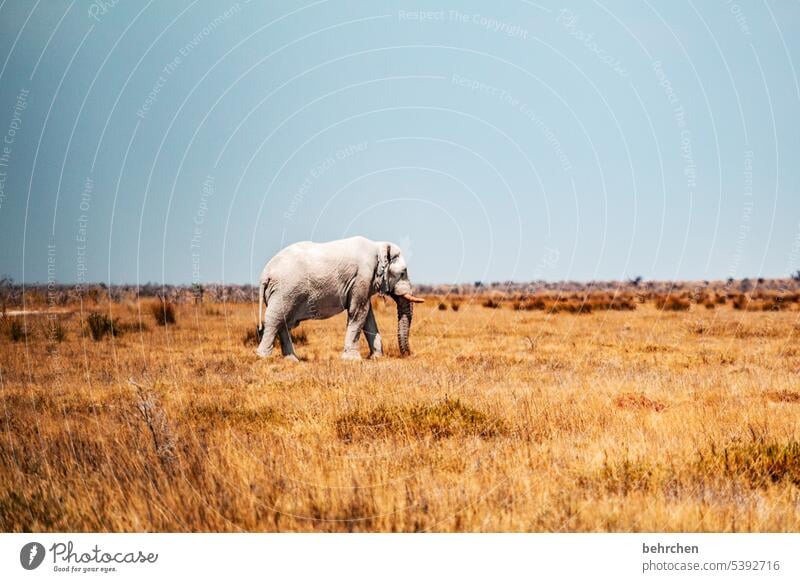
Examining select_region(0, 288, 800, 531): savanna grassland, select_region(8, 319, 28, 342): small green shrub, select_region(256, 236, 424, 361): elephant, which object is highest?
select_region(256, 236, 424, 361): elephant

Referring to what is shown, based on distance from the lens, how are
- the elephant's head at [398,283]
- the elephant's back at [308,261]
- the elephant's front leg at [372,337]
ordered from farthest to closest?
the elephant's head at [398,283]
the elephant's front leg at [372,337]
the elephant's back at [308,261]

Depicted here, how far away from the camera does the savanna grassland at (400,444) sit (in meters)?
5.02

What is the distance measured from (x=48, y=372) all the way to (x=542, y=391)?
26.9 ft

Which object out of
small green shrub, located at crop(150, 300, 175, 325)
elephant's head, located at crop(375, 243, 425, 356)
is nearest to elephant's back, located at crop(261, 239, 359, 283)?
elephant's head, located at crop(375, 243, 425, 356)

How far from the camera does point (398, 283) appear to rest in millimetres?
14250

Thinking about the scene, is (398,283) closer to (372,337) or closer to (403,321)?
(403,321)

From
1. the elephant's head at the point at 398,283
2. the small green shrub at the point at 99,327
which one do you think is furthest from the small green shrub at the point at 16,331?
the elephant's head at the point at 398,283

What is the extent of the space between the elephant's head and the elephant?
0.04m

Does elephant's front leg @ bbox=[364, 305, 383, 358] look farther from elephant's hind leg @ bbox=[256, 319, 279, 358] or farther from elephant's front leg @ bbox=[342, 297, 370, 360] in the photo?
elephant's hind leg @ bbox=[256, 319, 279, 358]

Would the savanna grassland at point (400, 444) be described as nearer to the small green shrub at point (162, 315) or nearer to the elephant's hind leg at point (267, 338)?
the elephant's hind leg at point (267, 338)

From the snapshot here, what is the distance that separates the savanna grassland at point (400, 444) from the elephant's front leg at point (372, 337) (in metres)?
0.68

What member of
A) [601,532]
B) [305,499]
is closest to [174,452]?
[305,499]

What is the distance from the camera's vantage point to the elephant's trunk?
14.2 m

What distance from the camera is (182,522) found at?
197 inches
